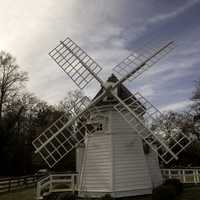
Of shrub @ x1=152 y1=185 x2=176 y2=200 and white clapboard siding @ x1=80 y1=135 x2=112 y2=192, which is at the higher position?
white clapboard siding @ x1=80 y1=135 x2=112 y2=192

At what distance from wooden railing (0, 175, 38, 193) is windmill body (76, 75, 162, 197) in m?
8.27

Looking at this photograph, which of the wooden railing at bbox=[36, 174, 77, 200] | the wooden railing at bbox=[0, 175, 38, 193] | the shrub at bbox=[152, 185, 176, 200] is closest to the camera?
the shrub at bbox=[152, 185, 176, 200]

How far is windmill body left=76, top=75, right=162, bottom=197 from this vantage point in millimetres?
13227

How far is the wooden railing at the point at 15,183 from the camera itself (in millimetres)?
20131

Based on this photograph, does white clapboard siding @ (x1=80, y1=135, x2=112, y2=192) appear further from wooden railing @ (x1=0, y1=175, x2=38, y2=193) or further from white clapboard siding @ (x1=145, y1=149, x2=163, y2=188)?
wooden railing @ (x1=0, y1=175, x2=38, y2=193)

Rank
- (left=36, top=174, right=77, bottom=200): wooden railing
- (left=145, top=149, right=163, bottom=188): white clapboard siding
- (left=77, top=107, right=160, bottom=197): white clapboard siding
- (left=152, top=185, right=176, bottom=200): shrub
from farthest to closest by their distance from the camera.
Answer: (left=145, top=149, right=163, bottom=188): white clapboard siding, (left=36, top=174, right=77, bottom=200): wooden railing, (left=77, top=107, right=160, bottom=197): white clapboard siding, (left=152, top=185, right=176, bottom=200): shrub

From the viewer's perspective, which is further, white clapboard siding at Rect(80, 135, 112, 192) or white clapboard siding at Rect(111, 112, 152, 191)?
white clapboard siding at Rect(80, 135, 112, 192)

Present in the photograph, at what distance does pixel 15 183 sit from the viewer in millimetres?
21656

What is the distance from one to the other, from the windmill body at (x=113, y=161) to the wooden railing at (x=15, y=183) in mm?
8267

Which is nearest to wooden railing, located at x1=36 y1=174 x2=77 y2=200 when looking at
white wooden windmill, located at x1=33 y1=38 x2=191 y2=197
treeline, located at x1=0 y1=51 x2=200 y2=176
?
white wooden windmill, located at x1=33 y1=38 x2=191 y2=197

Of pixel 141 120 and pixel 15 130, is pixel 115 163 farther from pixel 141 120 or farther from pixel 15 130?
pixel 15 130

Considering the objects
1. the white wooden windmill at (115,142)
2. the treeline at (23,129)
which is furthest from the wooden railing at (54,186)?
the treeline at (23,129)

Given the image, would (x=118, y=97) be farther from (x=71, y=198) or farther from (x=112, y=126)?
(x=71, y=198)

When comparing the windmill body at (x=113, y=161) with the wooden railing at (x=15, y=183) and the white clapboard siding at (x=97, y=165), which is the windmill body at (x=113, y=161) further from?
the wooden railing at (x=15, y=183)
